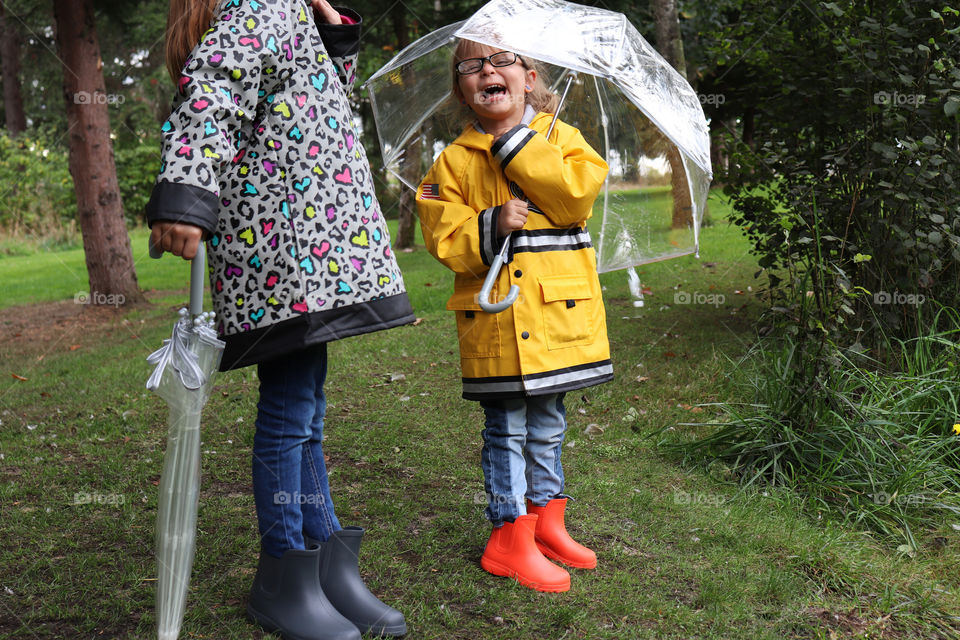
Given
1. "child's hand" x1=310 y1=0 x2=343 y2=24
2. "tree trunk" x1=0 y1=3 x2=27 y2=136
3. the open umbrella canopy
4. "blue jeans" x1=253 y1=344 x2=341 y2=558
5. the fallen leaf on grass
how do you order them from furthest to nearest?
"tree trunk" x1=0 y1=3 x2=27 y2=136
the fallen leaf on grass
the open umbrella canopy
"child's hand" x1=310 y1=0 x2=343 y2=24
"blue jeans" x1=253 y1=344 x2=341 y2=558

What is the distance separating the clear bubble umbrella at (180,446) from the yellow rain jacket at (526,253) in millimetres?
887

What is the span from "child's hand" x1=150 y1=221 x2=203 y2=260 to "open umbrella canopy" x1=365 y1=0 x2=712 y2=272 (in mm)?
1220

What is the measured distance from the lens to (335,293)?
213 centimetres

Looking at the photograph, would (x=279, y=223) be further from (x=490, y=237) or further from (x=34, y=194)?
(x=34, y=194)

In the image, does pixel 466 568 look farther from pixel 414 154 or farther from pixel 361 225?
pixel 414 154

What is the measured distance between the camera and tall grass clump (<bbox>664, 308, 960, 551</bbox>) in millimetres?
3389

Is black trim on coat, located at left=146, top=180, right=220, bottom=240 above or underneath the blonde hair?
underneath

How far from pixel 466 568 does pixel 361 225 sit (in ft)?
4.07

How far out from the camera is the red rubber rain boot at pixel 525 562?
266 centimetres
